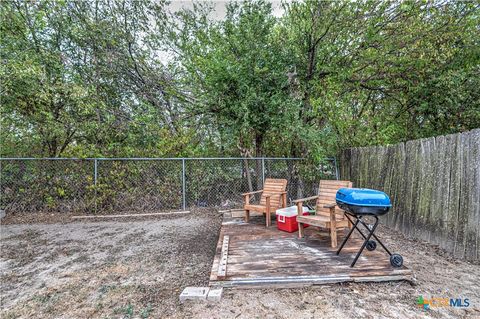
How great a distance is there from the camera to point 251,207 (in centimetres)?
417

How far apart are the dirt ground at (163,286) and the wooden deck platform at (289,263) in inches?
3.4

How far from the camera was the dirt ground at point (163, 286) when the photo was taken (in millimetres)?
1918

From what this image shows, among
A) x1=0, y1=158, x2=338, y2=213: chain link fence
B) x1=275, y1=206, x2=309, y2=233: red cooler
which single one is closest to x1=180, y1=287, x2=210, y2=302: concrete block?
x1=275, y1=206, x2=309, y2=233: red cooler

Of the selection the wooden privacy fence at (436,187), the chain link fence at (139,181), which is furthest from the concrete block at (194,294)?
the chain link fence at (139,181)

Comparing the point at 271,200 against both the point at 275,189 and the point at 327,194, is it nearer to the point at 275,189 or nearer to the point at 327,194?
the point at 275,189

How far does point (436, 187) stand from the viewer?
3.28 metres

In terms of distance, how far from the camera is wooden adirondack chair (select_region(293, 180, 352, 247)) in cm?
294

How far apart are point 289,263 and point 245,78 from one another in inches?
162

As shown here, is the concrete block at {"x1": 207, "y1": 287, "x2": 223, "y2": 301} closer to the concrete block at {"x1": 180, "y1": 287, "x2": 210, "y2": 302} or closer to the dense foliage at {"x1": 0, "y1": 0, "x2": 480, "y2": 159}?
the concrete block at {"x1": 180, "y1": 287, "x2": 210, "y2": 302}

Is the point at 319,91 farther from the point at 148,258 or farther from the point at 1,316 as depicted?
the point at 1,316

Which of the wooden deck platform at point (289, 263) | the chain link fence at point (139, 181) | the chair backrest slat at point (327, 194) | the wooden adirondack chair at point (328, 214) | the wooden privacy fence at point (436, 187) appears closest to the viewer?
the wooden deck platform at point (289, 263)

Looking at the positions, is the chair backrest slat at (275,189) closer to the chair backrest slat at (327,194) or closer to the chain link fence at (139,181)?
the chair backrest slat at (327,194)

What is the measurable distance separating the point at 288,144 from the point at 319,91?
155cm

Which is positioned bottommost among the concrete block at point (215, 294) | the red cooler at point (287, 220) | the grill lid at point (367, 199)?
the concrete block at point (215, 294)
